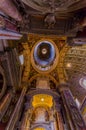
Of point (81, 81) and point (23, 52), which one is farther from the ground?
point (23, 52)

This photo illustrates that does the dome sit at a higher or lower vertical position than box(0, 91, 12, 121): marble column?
higher

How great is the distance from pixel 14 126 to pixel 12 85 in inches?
128

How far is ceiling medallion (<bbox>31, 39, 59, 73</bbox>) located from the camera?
16.5 metres

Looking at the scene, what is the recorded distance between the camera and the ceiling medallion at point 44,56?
16531mm

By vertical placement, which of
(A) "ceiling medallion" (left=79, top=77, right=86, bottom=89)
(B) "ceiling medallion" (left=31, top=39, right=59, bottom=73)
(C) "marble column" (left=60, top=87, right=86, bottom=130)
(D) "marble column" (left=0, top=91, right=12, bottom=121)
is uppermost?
(B) "ceiling medallion" (left=31, top=39, right=59, bottom=73)

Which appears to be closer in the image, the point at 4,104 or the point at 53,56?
the point at 4,104

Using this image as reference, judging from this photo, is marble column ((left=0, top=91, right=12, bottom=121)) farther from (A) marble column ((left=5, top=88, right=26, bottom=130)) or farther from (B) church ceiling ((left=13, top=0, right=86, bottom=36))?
(B) church ceiling ((left=13, top=0, right=86, bottom=36))

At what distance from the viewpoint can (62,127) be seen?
398 inches

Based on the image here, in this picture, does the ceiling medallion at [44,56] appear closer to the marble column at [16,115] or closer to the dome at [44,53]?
the dome at [44,53]

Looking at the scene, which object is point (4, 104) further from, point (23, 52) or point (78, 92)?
point (78, 92)

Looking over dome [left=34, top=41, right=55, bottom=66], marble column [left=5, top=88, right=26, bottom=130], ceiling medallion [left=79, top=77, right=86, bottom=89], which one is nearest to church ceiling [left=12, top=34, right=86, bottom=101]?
ceiling medallion [left=79, top=77, right=86, bottom=89]

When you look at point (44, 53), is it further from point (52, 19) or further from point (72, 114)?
point (72, 114)

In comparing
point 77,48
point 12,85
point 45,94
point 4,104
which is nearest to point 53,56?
point 77,48

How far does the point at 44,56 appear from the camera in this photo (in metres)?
18.9
